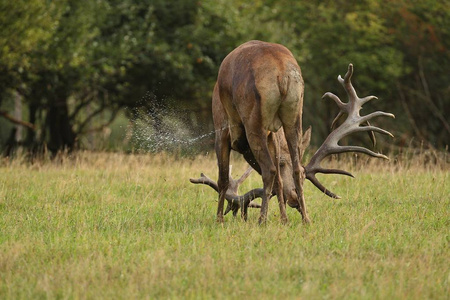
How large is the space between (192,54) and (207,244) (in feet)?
56.9

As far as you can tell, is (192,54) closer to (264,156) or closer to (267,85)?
(264,156)

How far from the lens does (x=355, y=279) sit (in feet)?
20.6

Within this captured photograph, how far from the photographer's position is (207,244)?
301 inches

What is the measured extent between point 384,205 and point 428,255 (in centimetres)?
337

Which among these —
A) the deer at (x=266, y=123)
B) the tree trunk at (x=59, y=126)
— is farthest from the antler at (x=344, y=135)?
the tree trunk at (x=59, y=126)

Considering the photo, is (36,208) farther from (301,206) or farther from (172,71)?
(172,71)

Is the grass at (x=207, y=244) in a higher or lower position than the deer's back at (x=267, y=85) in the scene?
lower

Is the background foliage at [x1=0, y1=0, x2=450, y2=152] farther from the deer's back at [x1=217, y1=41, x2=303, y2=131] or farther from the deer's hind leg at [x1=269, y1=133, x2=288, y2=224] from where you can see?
the deer's back at [x1=217, y1=41, x2=303, y2=131]

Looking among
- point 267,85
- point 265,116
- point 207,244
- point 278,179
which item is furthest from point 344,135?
point 207,244

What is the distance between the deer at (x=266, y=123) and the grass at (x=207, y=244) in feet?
1.24

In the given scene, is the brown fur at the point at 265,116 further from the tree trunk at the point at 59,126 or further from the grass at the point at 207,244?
the tree trunk at the point at 59,126

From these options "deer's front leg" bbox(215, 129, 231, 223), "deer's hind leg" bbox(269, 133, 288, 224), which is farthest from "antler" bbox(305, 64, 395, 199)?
"deer's front leg" bbox(215, 129, 231, 223)

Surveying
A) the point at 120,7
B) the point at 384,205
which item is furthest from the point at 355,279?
the point at 120,7

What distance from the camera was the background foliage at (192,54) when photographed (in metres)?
21.5
